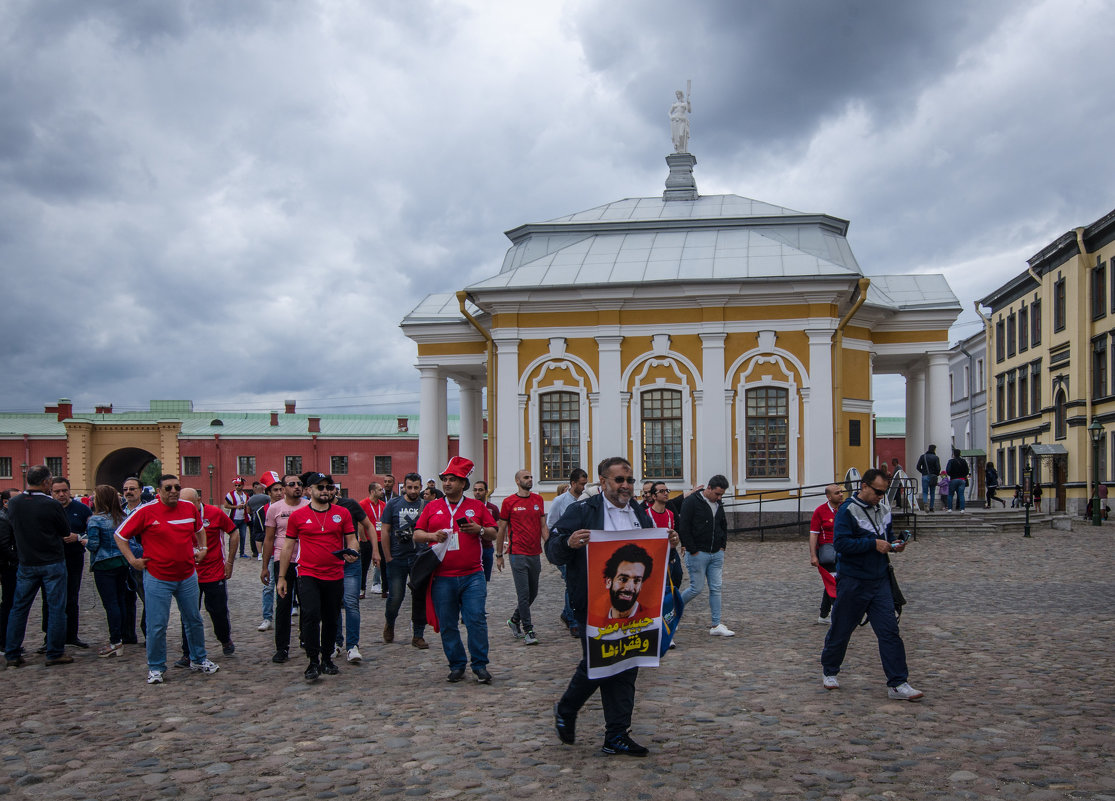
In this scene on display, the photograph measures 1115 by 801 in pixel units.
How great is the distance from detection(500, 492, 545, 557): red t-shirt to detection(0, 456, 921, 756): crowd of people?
0.02 meters

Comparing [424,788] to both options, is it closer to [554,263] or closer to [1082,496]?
[554,263]

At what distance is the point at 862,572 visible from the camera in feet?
26.4

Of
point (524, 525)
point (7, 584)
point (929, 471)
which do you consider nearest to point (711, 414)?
point (929, 471)

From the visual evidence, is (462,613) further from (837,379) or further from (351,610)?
(837,379)

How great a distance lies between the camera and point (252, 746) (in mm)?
6562

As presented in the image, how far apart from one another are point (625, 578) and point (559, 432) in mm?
20528

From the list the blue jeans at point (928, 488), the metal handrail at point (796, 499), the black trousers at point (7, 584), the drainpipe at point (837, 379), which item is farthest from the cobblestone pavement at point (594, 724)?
the blue jeans at point (928, 488)

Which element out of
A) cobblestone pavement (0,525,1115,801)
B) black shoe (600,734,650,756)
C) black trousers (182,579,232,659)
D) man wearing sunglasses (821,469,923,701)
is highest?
man wearing sunglasses (821,469,923,701)

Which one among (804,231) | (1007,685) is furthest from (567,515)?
(804,231)

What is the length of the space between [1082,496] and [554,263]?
800 inches

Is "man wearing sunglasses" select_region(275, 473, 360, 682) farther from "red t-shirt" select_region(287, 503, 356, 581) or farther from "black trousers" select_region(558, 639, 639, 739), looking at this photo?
"black trousers" select_region(558, 639, 639, 739)

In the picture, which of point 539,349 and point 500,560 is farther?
point 539,349

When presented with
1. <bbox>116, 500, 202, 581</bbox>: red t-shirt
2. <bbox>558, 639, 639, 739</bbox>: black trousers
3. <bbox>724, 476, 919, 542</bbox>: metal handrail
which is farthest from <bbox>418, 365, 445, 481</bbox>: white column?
<bbox>558, 639, 639, 739</bbox>: black trousers

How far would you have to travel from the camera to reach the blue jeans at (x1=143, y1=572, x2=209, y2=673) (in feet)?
28.8
